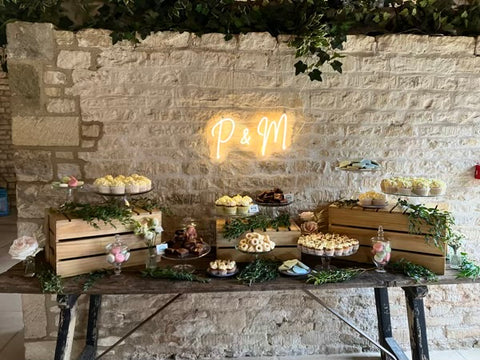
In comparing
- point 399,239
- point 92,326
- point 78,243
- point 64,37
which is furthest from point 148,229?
point 399,239

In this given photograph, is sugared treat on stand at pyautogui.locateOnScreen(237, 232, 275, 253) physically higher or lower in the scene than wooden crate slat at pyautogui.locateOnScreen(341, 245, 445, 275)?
higher

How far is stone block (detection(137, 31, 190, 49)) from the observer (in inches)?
115

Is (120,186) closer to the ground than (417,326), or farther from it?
farther from it

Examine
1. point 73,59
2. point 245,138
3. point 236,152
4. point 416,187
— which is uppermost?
point 73,59

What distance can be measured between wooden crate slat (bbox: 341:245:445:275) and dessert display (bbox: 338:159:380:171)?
56 cm

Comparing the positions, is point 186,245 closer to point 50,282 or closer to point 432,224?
point 50,282

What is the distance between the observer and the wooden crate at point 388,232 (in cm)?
250

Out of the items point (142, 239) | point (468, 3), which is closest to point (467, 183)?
point (468, 3)

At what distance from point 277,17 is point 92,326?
2706mm

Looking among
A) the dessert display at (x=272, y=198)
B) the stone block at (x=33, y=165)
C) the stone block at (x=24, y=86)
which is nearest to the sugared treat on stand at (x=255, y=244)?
the dessert display at (x=272, y=198)

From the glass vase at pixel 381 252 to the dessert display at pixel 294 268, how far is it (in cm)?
43

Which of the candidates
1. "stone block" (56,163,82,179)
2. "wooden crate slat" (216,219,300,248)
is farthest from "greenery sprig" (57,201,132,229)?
"wooden crate slat" (216,219,300,248)

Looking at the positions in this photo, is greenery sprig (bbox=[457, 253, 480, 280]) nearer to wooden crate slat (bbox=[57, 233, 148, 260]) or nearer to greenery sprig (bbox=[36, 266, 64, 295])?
wooden crate slat (bbox=[57, 233, 148, 260])

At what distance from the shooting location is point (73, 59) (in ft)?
9.40
